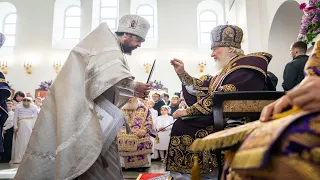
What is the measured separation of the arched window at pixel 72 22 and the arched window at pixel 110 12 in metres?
1.34

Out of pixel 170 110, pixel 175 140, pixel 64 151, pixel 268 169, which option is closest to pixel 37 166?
pixel 64 151

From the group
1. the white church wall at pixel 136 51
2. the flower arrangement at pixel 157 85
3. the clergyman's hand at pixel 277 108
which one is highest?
the white church wall at pixel 136 51

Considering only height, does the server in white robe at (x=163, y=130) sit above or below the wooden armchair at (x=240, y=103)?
below

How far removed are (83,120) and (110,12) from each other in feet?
44.9

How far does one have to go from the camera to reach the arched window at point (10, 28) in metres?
14.7

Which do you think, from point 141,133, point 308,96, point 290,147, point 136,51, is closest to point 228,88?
point 308,96

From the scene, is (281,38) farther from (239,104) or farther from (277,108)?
(277,108)

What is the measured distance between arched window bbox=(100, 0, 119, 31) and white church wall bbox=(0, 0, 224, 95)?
0.76 meters

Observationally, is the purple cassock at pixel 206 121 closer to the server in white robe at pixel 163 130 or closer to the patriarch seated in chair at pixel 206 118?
the patriarch seated in chair at pixel 206 118

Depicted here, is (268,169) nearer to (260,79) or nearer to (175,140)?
(175,140)

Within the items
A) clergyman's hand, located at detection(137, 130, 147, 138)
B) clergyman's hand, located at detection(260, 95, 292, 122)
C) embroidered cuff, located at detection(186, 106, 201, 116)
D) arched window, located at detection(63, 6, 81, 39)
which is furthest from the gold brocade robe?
arched window, located at detection(63, 6, 81, 39)

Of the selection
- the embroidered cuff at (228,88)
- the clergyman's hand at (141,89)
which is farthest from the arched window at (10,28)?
the embroidered cuff at (228,88)

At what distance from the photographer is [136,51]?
14.1 m

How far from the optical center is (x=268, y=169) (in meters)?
0.81
